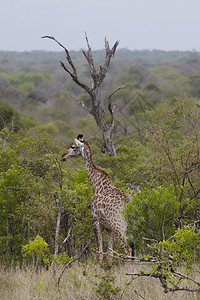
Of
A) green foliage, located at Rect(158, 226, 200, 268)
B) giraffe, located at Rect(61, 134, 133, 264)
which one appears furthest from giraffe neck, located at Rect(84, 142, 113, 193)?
green foliage, located at Rect(158, 226, 200, 268)

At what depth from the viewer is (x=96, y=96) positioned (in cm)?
1605

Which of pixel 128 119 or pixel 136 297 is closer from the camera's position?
pixel 136 297

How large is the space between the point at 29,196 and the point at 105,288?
187 inches

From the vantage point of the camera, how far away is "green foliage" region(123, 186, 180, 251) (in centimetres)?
592

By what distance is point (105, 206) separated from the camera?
7246 mm

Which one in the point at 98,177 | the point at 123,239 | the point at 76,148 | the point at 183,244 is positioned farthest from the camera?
the point at 76,148

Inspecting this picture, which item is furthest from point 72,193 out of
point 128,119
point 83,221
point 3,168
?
point 128,119

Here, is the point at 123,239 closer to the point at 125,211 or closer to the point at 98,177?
the point at 125,211

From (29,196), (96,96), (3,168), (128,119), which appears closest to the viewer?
(29,196)

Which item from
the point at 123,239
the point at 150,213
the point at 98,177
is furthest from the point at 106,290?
the point at 98,177

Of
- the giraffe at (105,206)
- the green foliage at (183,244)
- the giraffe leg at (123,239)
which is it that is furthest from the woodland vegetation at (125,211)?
the giraffe at (105,206)

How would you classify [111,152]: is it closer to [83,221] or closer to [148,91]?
[83,221]

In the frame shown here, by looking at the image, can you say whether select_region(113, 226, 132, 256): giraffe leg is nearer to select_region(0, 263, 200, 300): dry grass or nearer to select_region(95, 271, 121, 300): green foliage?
select_region(0, 263, 200, 300): dry grass

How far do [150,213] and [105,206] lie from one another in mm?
1431
